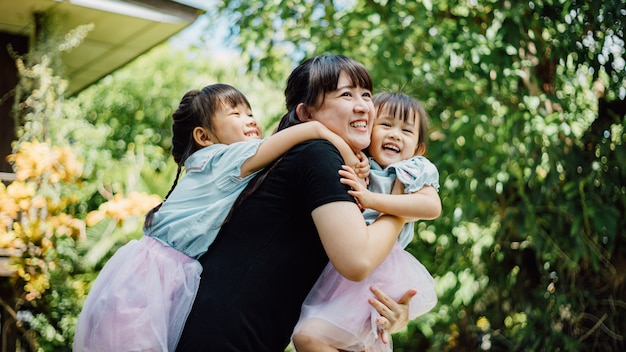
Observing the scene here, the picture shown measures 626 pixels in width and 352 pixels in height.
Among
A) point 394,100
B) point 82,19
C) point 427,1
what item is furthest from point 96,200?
point 394,100

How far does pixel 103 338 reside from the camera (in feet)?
5.82

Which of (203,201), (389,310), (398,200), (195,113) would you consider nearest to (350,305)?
(389,310)

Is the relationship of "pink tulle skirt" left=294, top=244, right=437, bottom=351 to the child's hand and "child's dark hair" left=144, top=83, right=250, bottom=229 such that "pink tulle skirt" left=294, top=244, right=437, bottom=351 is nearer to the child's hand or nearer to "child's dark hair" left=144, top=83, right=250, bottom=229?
the child's hand

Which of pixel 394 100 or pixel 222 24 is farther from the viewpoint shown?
pixel 222 24

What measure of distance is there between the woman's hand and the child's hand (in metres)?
0.26

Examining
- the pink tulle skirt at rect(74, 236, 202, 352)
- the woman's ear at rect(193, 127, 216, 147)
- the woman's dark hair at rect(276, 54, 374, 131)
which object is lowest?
the pink tulle skirt at rect(74, 236, 202, 352)

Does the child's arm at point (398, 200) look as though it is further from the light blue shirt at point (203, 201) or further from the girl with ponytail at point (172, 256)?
the light blue shirt at point (203, 201)

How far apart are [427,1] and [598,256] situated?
2172 millimetres

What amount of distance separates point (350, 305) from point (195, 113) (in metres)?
0.69

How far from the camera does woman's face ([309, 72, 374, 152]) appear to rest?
1869 millimetres

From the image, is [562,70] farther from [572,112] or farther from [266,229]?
[266,229]

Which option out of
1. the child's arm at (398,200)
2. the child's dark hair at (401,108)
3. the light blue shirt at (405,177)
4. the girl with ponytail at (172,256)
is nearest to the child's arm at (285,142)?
the girl with ponytail at (172,256)

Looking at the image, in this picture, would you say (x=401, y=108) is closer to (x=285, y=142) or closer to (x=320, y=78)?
(x=320, y=78)

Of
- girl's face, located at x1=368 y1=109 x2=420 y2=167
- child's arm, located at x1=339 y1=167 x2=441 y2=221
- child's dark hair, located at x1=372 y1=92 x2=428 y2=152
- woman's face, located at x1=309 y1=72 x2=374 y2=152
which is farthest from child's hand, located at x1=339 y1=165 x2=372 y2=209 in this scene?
child's dark hair, located at x1=372 y1=92 x2=428 y2=152
